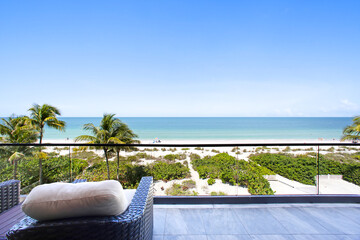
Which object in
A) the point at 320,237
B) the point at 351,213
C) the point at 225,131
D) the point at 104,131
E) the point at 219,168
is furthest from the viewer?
the point at 225,131

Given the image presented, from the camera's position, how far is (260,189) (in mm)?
2801

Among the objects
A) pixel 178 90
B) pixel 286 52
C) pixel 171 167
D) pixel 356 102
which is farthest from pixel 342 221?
pixel 356 102

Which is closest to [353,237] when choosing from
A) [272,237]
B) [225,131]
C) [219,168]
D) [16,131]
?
[272,237]

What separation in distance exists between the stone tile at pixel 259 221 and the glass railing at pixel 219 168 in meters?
0.31

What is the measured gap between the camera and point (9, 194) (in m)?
2.27

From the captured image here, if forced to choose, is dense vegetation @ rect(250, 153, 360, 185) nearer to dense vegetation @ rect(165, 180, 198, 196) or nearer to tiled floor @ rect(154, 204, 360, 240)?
tiled floor @ rect(154, 204, 360, 240)

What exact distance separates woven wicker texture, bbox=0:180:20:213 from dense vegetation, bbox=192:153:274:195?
2.39 meters

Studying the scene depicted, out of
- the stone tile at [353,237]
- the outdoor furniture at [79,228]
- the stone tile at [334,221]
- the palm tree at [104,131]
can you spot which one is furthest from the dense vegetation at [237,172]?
the palm tree at [104,131]

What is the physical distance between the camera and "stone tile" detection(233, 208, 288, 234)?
6.81 feet

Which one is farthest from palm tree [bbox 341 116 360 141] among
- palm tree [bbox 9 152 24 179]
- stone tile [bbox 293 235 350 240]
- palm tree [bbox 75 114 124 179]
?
palm tree [bbox 9 152 24 179]

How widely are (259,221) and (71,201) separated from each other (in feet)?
6.93

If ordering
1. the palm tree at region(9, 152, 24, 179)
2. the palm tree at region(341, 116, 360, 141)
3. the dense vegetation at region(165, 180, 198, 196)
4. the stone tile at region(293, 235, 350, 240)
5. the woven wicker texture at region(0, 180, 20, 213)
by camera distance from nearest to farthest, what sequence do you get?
the stone tile at region(293, 235, 350, 240) → the woven wicker texture at region(0, 180, 20, 213) → the dense vegetation at region(165, 180, 198, 196) → the palm tree at region(9, 152, 24, 179) → the palm tree at region(341, 116, 360, 141)

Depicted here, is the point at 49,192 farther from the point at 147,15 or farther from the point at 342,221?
the point at 147,15

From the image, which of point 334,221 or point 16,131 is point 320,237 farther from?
point 16,131
